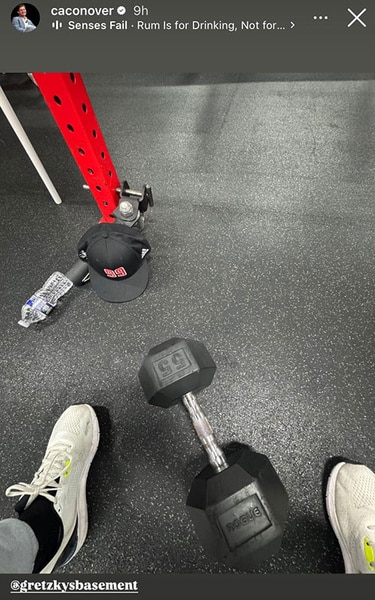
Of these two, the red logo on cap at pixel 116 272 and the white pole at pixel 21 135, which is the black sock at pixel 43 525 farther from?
the white pole at pixel 21 135

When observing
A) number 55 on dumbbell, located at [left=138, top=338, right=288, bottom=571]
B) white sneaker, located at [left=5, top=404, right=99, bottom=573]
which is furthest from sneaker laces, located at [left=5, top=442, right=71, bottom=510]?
number 55 on dumbbell, located at [left=138, top=338, right=288, bottom=571]

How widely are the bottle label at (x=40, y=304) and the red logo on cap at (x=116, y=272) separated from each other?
0.23 meters

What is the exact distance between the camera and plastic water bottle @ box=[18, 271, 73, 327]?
106 cm

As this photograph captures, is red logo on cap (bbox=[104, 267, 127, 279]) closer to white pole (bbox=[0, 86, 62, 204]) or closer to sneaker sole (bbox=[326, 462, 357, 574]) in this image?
white pole (bbox=[0, 86, 62, 204])

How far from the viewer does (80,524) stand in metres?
0.80

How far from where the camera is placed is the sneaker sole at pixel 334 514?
77 cm

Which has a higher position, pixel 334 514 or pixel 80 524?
pixel 80 524

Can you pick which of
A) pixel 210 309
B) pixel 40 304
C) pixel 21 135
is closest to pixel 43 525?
pixel 40 304

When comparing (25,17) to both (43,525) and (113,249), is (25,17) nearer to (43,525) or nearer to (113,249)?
(113,249)

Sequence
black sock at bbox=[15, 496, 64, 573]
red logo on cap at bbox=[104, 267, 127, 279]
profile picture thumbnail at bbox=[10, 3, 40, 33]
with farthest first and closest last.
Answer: red logo on cap at bbox=[104, 267, 127, 279], black sock at bbox=[15, 496, 64, 573], profile picture thumbnail at bbox=[10, 3, 40, 33]

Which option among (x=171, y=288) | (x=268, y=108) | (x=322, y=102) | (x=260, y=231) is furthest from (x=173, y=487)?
(x=322, y=102)

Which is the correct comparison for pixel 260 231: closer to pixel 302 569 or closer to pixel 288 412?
pixel 288 412

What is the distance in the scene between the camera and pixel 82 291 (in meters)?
1.15

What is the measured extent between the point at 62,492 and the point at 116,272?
1.87ft
